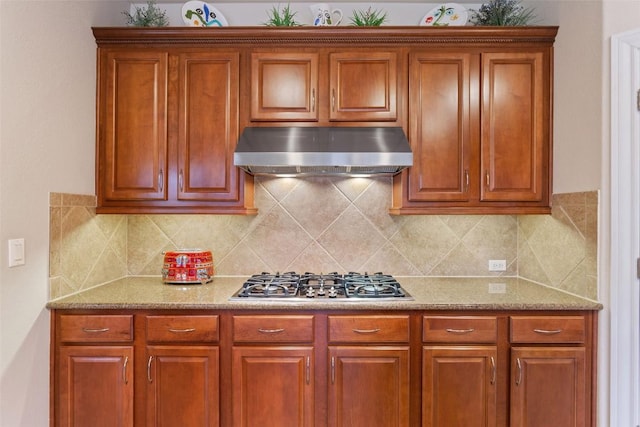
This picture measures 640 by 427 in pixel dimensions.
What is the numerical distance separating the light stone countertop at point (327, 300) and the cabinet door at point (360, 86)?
3.46 feet

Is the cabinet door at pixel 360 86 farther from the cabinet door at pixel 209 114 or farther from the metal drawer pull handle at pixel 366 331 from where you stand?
the metal drawer pull handle at pixel 366 331

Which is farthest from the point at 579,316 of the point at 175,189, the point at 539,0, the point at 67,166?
the point at 67,166

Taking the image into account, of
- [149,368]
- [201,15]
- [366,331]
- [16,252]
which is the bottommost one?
[149,368]

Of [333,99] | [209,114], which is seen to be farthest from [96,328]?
[333,99]

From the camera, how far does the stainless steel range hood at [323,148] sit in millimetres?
1974

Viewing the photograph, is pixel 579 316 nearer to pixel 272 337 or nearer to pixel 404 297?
pixel 404 297

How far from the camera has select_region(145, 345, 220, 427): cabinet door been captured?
1840 millimetres

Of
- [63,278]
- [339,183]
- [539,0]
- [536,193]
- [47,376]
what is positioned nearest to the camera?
[47,376]

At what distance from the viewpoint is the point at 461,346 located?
186 centimetres

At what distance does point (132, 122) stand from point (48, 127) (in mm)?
448

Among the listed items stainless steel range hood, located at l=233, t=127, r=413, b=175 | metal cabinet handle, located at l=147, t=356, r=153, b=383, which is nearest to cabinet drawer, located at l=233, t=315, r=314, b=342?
metal cabinet handle, located at l=147, t=356, r=153, b=383

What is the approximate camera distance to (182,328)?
73.1 inches

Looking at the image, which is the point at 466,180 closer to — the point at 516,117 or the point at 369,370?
the point at 516,117

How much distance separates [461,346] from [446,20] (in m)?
1.99
